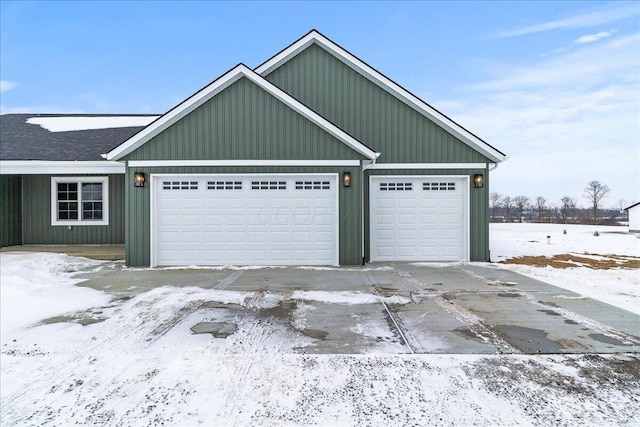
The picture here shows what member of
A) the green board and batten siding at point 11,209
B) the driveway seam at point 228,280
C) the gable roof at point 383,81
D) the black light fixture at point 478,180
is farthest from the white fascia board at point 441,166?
the green board and batten siding at point 11,209

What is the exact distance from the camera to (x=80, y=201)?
37.9 ft

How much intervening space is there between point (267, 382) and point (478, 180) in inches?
350

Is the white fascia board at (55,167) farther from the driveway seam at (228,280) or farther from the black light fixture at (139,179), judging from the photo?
the driveway seam at (228,280)

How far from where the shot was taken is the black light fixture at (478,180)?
9.95 m

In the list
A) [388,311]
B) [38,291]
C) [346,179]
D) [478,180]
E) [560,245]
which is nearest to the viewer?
[388,311]

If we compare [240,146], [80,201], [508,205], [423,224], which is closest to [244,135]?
[240,146]

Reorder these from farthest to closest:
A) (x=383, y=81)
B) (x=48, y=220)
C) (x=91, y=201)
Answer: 1. (x=91, y=201)
2. (x=48, y=220)
3. (x=383, y=81)

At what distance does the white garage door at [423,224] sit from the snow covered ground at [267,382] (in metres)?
6.22

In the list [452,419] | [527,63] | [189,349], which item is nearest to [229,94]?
[189,349]

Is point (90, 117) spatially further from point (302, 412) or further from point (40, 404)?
point (302, 412)

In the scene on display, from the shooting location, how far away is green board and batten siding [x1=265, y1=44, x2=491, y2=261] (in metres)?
10.1

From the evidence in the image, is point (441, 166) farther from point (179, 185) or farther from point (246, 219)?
point (179, 185)

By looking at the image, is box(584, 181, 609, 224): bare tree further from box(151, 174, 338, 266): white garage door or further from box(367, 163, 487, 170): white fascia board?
box(151, 174, 338, 266): white garage door

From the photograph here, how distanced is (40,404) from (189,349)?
1.26m
